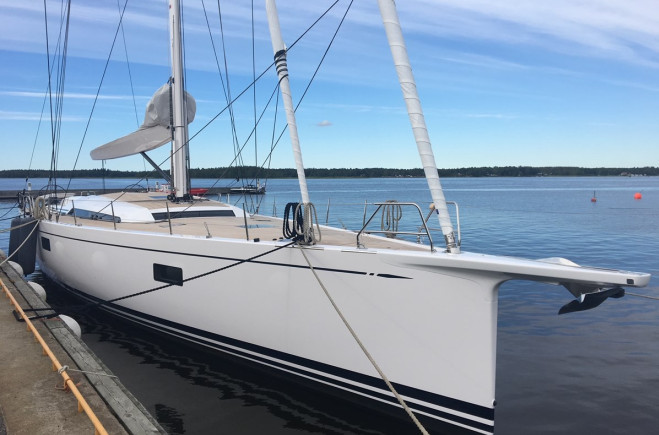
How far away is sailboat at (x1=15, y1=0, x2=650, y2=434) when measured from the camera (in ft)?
17.3

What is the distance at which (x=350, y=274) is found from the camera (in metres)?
5.97

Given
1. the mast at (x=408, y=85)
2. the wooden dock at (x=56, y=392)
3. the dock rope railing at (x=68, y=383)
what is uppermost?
the mast at (x=408, y=85)

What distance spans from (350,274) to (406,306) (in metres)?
0.80

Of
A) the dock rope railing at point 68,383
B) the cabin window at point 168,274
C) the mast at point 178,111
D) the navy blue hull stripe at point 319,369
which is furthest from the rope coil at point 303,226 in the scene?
the mast at point 178,111

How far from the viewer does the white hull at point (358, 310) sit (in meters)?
5.30

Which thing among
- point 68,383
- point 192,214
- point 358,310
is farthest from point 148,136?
point 358,310

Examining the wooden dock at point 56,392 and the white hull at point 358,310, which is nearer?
the wooden dock at point 56,392

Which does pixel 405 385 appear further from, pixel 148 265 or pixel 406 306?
pixel 148 265

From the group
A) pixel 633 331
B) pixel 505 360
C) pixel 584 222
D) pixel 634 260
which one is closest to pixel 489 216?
pixel 584 222

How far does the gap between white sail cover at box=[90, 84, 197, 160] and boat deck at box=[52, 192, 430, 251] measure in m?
1.24

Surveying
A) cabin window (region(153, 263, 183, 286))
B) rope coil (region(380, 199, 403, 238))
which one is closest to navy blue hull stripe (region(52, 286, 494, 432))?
cabin window (region(153, 263, 183, 286))

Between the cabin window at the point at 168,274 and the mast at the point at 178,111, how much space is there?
3987mm

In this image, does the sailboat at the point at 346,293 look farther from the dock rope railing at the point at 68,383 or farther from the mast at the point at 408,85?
the dock rope railing at the point at 68,383

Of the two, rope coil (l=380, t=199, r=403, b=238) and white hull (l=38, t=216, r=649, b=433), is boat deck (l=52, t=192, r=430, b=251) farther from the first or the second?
white hull (l=38, t=216, r=649, b=433)
